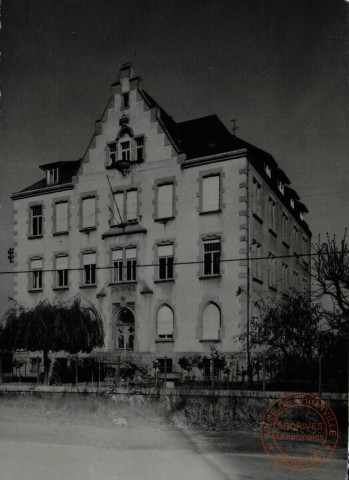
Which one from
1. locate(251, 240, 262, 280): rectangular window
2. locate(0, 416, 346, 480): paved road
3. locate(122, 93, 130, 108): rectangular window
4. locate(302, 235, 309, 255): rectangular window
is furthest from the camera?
locate(251, 240, 262, 280): rectangular window

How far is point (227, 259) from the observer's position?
5.58m

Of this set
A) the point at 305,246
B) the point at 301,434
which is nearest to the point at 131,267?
the point at 305,246

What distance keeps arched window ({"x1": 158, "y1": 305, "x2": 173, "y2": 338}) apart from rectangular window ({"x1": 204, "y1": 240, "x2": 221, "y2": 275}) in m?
0.56

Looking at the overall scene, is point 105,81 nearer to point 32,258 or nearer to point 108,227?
point 108,227

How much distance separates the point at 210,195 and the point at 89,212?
4.22 ft

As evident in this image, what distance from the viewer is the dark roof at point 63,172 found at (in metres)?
5.54

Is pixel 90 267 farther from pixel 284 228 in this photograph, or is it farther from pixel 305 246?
pixel 305 246

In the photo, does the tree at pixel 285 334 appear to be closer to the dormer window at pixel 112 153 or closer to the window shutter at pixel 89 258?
the window shutter at pixel 89 258

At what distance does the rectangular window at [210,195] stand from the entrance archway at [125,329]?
134 centimetres

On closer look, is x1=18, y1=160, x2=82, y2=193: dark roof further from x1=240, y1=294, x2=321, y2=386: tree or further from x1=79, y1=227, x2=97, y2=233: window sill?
x1=240, y1=294, x2=321, y2=386: tree

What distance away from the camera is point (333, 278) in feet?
16.8

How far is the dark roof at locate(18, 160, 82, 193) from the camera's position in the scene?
5535 mm

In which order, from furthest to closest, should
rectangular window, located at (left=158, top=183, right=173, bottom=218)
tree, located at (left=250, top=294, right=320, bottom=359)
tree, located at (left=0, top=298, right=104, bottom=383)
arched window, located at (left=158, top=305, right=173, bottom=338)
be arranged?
1. tree, located at (left=0, top=298, right=104, bottom=383)
2. rectangular window, located at (left=158, top=183, right=173, bottom=218)
3. arched window, located at (left=158, top=305, right=173, bottom=338)
4. tree, located at (left=250, top=294, right=320, bottom=359)

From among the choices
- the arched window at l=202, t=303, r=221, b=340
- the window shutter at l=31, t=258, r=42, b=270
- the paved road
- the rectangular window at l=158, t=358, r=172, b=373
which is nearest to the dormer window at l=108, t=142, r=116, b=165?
the window shutter at l=31, t=258, r=42, b=270
